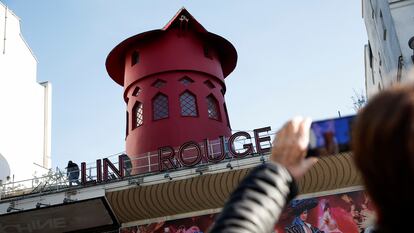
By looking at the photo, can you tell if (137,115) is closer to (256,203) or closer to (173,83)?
A: (173,83)

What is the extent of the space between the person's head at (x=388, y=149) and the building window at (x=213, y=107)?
14053 mm

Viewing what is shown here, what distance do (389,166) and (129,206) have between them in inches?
438

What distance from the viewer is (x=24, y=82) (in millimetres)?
20031

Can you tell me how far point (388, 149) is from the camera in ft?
2.04

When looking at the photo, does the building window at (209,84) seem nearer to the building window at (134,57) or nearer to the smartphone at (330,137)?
the building window at (134,57)

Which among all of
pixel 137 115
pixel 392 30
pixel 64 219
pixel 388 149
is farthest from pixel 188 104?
pixel 388 149

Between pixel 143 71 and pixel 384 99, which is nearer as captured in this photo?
pixel 384 99

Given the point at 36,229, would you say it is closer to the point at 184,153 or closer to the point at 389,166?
the point at 184,153

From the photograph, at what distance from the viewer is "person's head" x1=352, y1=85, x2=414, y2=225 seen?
0.61 metres

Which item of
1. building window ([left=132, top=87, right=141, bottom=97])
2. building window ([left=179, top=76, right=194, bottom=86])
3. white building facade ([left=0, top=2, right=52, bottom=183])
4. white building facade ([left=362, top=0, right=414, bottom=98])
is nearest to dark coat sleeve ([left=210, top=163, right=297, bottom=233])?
white building facade ([left=362, top=0, right=414, bottom=98])

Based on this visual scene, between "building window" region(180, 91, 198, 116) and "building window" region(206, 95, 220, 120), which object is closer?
"building window" region(180, 91, 198, 116)

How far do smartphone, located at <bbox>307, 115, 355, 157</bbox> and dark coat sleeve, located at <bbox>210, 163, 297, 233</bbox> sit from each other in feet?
0.26

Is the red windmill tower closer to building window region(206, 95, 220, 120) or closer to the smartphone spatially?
building window region(206, 95, 220, 120)

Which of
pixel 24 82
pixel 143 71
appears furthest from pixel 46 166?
pixel 143 71
